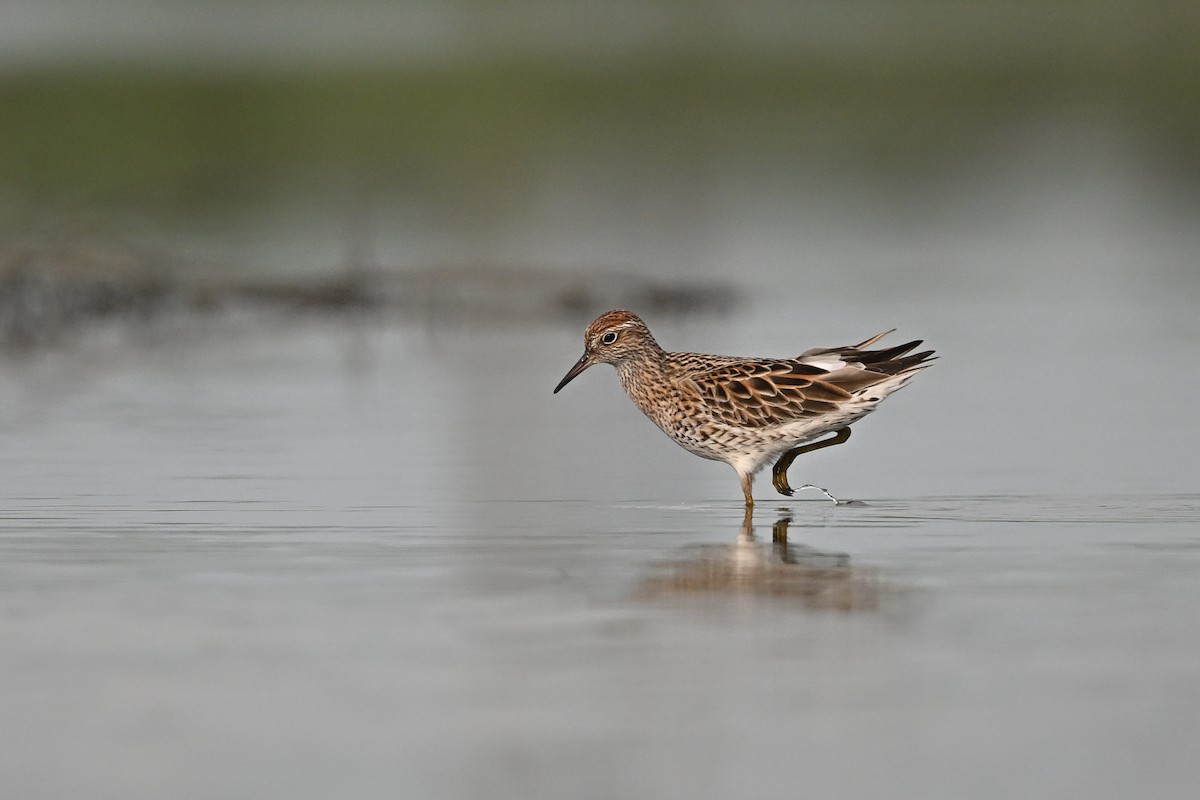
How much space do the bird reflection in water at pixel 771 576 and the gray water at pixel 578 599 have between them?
0.08ft

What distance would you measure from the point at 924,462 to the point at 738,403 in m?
1.83

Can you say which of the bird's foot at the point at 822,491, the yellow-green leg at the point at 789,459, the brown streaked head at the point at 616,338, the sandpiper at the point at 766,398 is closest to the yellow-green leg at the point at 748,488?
the sandpiper at the point at 766,398

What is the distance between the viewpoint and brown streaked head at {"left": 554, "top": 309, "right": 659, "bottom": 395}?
12.9 metres

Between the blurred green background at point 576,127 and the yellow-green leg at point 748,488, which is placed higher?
the blurred green background at point 576,127

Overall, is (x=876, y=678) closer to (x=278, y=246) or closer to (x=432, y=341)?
(x=432, y=341)

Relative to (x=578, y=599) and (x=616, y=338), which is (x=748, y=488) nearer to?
(x=616, y=338)

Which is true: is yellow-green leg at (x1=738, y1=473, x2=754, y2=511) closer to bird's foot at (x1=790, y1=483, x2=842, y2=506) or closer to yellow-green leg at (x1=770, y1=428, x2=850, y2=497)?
yellow-green leg at (x1=770, y1=428, x2=850, y2=497)

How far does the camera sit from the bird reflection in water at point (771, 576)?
30.5 ft

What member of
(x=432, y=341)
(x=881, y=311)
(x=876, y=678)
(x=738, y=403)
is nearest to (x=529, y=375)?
(x=432, y=341)

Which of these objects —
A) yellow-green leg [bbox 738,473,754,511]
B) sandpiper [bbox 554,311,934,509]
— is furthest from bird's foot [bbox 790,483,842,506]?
yellow-green leg [bbox 738,473,754,511]

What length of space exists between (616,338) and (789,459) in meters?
1.18

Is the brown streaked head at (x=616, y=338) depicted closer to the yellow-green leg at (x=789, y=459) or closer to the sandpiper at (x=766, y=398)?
the sandpiper at (x=766, y=398)

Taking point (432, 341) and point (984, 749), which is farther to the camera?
point (432, 341)

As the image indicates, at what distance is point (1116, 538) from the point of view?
10656 mm
